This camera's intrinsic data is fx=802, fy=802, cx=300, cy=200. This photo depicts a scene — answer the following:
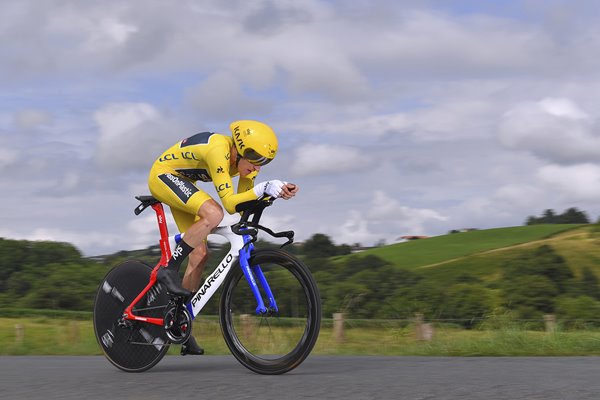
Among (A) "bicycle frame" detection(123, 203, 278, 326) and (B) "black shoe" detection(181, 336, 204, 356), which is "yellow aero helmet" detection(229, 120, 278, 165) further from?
(B) "black shoe" detection(181, 336, 204, 356)

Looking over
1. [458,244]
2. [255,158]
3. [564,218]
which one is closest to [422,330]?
[255,158]

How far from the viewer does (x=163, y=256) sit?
6543 millimetres

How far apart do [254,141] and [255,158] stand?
15cm

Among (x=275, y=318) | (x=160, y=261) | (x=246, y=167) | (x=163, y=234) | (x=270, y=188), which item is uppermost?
(x=246, y=167)

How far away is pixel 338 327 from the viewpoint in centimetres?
1380

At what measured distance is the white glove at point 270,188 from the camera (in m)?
5.59

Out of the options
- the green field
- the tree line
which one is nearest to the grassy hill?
the green field

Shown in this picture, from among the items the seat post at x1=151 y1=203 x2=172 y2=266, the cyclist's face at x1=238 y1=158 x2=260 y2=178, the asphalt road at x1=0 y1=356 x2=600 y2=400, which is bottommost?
the asphalt road at x1=0 y1=356 x2=600 y2=400

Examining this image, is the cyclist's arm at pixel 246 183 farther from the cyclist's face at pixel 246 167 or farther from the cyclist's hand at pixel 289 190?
the cyclist's hand at pixel 289 190

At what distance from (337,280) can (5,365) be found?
36966 millimetres

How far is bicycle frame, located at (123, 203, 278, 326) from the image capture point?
19.5ft

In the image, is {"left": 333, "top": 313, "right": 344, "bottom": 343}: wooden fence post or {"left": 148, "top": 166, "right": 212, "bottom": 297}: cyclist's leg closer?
{"left": 148, "top": 166, "right": 212, "bottom": 297}: cyclist's leg

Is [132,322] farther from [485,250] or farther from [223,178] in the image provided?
[485,250]

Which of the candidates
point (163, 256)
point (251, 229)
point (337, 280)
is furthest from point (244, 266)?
point (337, 280)
